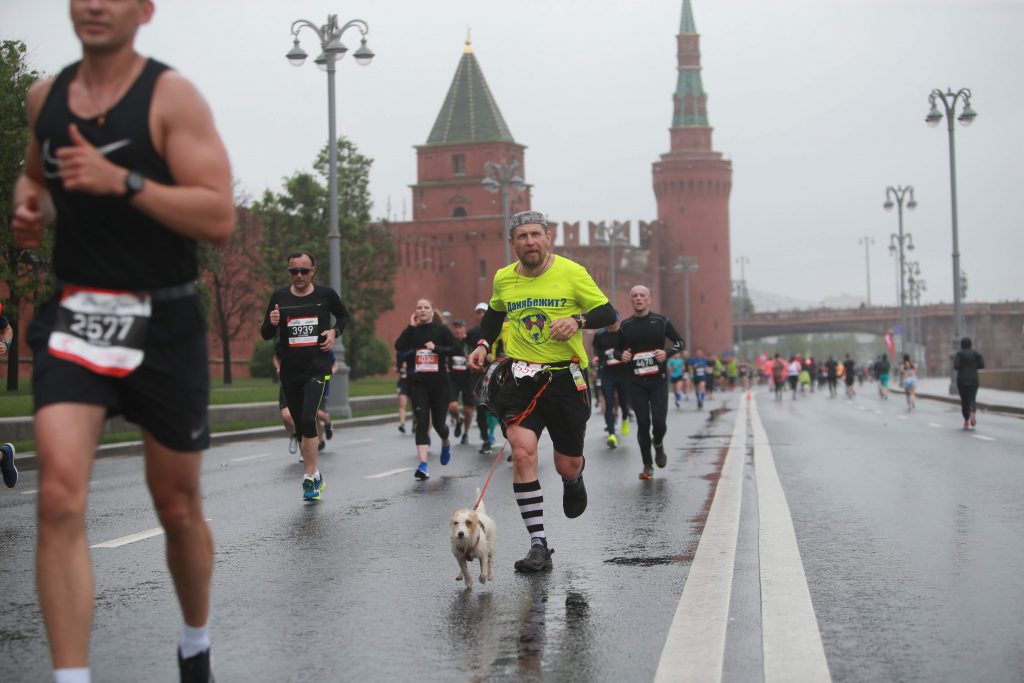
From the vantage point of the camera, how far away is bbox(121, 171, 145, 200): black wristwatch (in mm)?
3869

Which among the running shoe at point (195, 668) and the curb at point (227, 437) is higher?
the running shoe at point (195, 668)

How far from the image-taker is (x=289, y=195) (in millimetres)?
56688

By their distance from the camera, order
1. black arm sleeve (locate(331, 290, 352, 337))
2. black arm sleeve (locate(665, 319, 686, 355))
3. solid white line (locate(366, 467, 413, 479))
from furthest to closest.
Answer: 1. solid white line (locate(366, 467, 413, 479))
2. black arm sleeve (locate(665, 319, 686, 355))
3. black arm sleeve (locate(331, 290, 352, 337))

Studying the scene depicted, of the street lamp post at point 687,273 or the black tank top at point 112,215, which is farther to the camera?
the street lamp post at point 687,273

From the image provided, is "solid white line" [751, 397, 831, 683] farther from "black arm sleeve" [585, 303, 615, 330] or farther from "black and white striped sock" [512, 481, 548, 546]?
"black arm sleeve" [585, 303, 615, 330]

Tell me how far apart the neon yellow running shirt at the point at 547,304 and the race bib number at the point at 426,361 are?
21.6 ft

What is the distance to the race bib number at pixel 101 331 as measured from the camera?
3.98m

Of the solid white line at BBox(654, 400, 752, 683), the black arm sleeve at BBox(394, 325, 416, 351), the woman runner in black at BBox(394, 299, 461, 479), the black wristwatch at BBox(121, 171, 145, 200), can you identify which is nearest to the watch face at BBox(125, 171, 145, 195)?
the black wristwatch at BBox(121, 171, 145, 200)

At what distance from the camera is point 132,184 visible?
3.87 m

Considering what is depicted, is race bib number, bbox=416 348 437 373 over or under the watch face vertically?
under

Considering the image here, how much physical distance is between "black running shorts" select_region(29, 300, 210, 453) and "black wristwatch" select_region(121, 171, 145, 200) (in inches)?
13.6

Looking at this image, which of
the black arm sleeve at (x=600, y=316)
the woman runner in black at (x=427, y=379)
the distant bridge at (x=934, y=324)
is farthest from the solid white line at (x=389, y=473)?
the distant bridge at (x=934, y=324)

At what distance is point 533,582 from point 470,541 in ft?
1.69

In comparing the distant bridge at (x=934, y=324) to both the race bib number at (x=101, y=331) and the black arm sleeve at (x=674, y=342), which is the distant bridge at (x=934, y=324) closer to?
the black arm sleeve at (x=674, y=342)
